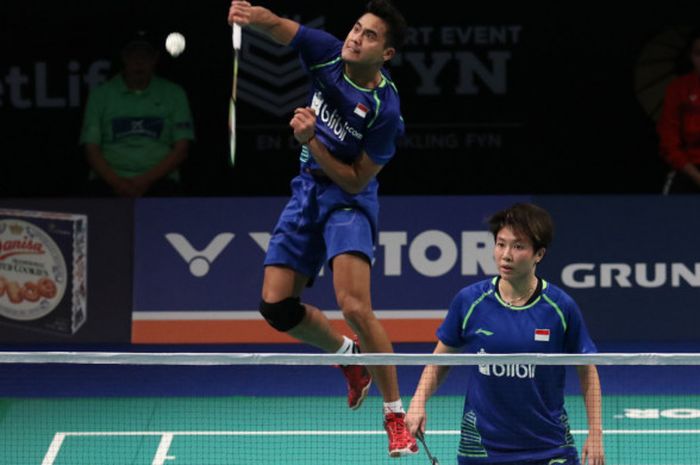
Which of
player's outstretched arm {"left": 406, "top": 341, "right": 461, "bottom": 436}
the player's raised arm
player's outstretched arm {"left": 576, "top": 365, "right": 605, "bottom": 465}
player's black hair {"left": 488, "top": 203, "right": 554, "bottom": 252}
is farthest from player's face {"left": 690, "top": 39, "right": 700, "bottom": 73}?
player's outstretched arm {"left": 576, "top": 365, "right": 605, "bottom": 465}

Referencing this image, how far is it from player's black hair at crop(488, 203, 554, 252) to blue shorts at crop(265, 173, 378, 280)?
1583 millimetres

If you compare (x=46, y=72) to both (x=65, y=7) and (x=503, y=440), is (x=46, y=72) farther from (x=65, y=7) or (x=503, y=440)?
(x=503, y=440)

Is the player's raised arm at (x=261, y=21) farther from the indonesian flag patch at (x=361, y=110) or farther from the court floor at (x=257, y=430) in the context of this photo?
the court floor at (x=257, y=430)

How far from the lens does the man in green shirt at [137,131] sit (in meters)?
12.0

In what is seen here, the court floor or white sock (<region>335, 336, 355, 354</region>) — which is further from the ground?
white sock (<region>335, 336, 355, 354</region>)

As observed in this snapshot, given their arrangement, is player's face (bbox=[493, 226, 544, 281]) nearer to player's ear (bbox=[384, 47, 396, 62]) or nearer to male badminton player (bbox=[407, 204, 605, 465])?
male badminton player (bbox=[407, 204, 605, 465])

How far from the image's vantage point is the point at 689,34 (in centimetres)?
1359

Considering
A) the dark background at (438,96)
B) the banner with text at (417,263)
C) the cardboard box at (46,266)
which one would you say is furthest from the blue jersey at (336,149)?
the dark background at (438,96)

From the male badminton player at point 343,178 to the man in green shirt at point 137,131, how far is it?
3927mm

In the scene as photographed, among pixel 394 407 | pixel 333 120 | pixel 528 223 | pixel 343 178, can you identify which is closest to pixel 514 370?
pixel 528 223

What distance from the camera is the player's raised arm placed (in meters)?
7.50

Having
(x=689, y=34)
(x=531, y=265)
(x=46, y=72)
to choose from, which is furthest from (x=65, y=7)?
(x=531, y=265)

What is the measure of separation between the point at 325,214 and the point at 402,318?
3526 millimetres

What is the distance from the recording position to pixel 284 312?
26.5 feet
